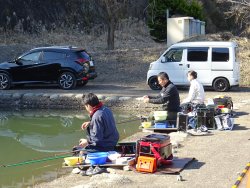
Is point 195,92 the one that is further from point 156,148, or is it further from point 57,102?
point 57,102

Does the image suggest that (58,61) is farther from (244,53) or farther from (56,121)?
(244,53)

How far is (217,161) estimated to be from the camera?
28.0ft

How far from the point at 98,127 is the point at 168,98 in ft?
11.8

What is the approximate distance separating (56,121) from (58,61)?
479 cm

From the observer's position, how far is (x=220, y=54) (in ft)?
60.4

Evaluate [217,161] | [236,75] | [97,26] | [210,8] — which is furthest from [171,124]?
[210,8]

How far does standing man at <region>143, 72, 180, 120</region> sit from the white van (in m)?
7.14

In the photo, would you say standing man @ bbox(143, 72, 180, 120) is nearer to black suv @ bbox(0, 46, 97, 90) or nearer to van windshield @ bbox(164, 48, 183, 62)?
van windshield @ bbox(164, 48, 183, 62)

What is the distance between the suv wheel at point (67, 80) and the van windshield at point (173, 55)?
3563mm

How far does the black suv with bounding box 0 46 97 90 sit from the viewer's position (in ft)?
62.7

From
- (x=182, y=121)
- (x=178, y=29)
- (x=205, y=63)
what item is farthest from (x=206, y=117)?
(x=178, y=29)

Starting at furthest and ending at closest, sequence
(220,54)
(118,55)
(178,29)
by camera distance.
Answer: (178,29)
(118,55)
(220,54)

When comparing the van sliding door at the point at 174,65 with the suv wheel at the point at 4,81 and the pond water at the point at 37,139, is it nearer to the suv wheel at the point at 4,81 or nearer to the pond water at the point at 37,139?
the pond water at the point at 37,139

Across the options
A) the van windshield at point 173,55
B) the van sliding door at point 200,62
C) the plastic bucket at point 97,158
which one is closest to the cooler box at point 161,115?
the plastic bucket at point 97,158
